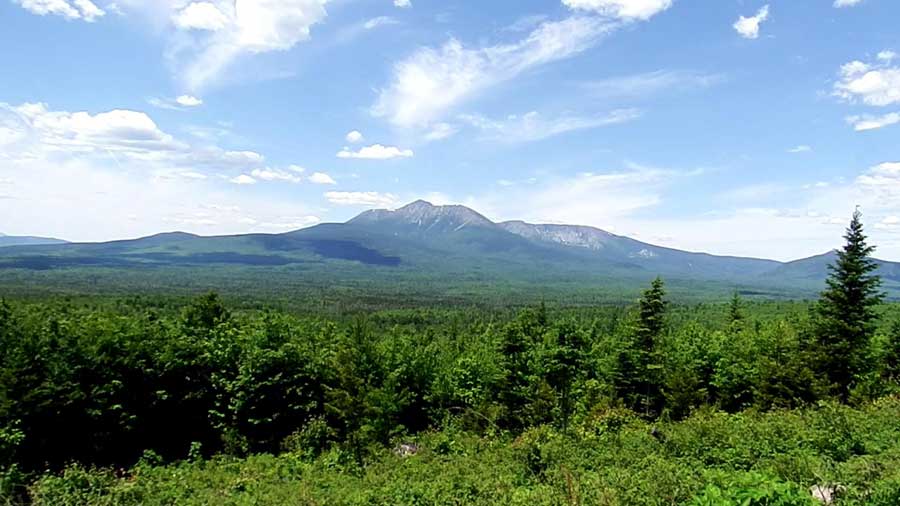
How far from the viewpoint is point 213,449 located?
21391 mm

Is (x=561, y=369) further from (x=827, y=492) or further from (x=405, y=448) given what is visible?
(x=827, y=492)

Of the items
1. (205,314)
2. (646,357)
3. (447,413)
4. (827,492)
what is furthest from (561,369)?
(827,492)

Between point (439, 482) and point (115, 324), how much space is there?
17.1 meters

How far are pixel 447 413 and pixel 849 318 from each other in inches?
691

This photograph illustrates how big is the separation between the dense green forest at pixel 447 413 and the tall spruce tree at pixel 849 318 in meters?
0.08

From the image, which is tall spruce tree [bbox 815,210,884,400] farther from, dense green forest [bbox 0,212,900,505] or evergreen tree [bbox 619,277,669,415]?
evergreen tree [bbox 619,277,669,415]

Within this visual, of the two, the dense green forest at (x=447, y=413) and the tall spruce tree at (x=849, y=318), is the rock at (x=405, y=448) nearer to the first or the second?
the dense green forest at (x=447, y=413)

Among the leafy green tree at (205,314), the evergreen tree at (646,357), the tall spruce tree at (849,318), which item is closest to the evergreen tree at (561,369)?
the evergreen tree at (646,357)

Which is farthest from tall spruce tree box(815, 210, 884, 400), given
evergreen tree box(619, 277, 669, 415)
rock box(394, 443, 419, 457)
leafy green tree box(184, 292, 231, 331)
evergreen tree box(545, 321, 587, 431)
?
leafy green tree box(184, 292, 231, 331)

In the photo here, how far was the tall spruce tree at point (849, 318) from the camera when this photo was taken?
20.4 meters

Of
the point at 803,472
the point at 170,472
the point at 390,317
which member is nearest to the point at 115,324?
the point at 170,472

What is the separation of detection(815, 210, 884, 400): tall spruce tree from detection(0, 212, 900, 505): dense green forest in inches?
3.0

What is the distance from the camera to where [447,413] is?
26.4 meters

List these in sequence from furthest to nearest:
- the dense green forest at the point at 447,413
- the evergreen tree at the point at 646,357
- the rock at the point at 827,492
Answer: the evergreen tree at the point at 646,357 → the dense green forest at the point at 447,413 → the rock at the point at 827,492
